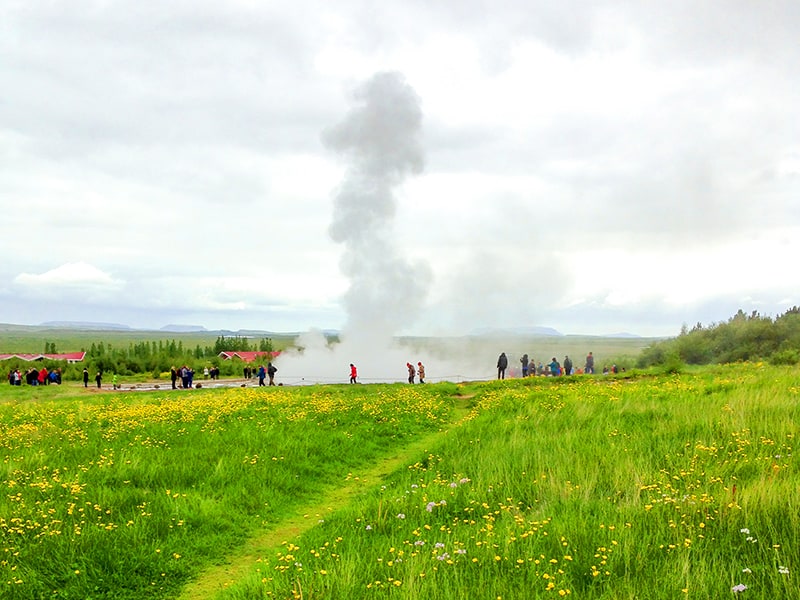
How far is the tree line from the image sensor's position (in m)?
43.6

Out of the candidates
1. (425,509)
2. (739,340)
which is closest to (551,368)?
(739,340)

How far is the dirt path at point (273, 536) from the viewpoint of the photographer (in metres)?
6.91

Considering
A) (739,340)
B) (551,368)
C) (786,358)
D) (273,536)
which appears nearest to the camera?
(273,536)

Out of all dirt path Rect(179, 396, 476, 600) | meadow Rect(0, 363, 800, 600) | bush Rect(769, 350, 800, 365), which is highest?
bush Rect(769, 350, 800, 365)

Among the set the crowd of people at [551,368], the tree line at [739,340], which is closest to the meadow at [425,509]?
the crowd of people at [551,368]

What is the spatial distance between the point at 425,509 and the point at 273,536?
2537 mm

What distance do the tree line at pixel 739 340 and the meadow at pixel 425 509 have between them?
31.8 metres

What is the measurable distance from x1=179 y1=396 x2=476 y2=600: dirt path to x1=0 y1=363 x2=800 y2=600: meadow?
39mm

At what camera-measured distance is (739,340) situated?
155 feet

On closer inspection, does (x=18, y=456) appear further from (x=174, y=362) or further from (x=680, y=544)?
(x=174, y=362)

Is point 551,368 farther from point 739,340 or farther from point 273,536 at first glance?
point 273,536

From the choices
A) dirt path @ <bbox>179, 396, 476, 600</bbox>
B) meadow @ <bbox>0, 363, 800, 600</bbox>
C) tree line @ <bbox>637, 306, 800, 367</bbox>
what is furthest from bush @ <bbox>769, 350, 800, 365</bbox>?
dirt path @ <bbox>179, 396, 476, 600</bbox>

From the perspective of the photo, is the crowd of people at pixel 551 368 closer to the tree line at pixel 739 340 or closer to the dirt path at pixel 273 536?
the tree line at pixel 739 340

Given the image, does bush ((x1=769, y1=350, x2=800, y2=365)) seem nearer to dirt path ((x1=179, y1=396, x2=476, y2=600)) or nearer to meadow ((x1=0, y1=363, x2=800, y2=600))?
meadow ((x1=0, y1=363, x2=800, y2=600))
